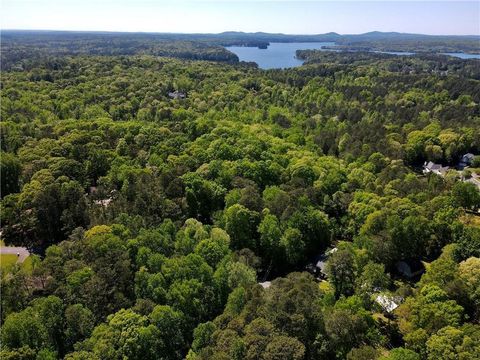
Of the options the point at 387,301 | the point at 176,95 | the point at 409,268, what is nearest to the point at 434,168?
the point at 409,268

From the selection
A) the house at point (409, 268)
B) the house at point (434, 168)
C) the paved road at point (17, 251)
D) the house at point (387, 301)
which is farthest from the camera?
the house at point (434, 168)

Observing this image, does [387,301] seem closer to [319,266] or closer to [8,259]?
[319,266]

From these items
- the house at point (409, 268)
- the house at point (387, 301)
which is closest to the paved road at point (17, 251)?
the house at point (387, 301)

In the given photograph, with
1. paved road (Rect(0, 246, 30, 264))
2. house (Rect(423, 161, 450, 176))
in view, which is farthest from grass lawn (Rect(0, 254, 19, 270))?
house (Rect(423, 161, 450, 176))

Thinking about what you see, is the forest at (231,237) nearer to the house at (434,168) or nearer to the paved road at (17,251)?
the paved road at (17,251)

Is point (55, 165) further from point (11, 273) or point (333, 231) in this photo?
point (333, 231)

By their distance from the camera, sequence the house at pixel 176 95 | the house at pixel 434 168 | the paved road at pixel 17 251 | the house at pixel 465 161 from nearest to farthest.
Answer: the paved road at pixel 17 251 < the house at pixel 434 168 < the house at pixel 465 161 < the house at pixel 176 95

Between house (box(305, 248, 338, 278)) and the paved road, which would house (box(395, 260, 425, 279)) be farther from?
the paved road
